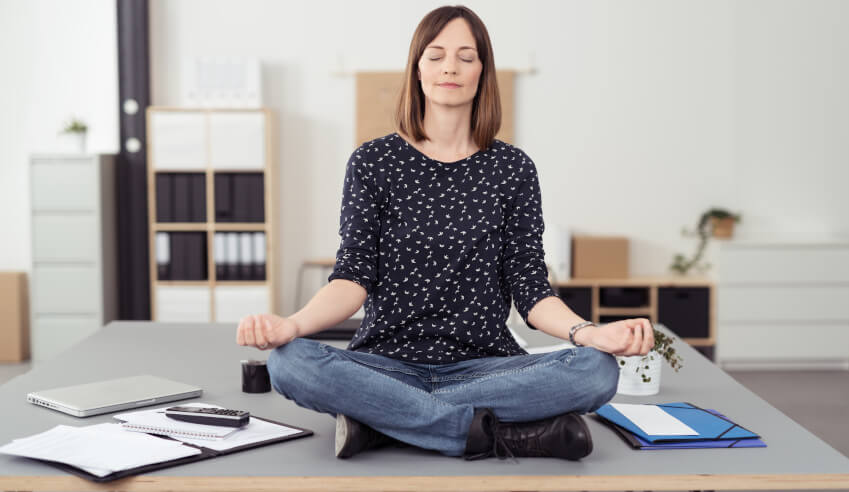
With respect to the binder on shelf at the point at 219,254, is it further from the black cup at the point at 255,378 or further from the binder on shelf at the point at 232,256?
the black cup at the point at 255,378

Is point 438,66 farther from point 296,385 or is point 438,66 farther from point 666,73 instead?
point 666,73

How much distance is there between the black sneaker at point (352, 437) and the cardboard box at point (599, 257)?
364 centimetres

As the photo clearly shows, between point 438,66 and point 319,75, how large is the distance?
11.0 ft

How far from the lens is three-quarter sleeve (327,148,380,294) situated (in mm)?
1825

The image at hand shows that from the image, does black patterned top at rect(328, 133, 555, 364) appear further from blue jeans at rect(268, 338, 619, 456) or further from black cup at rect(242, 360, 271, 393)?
blue jeans at rect(268, 338, 619, 456)

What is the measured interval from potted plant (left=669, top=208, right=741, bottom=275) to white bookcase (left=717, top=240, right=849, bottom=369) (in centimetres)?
34

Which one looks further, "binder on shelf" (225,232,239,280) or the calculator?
"binder on shelf" (225,232,239,280)

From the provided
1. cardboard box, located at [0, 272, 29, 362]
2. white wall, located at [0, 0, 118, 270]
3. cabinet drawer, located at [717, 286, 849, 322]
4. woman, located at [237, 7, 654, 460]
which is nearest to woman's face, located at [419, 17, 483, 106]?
woman, located at [237, 7, 654, 460]

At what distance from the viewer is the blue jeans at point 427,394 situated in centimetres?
148

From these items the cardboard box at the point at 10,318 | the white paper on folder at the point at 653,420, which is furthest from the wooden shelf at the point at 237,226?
the white paper on folder at the point at 653,420

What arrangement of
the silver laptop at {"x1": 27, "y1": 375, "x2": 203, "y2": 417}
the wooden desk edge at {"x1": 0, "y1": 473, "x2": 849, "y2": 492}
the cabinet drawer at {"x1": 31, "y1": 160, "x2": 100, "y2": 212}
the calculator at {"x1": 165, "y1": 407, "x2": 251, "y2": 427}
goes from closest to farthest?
the wooden desk edge at {"x1": 0, "y1": 473, "x2": 849, "y2": 492} < the calculator at {"x1": 165, "y1": 407, "x2": 251, "y2": 427} < the silver laptop at {"x1": 27, "y1": 375, "x2": 203, "y2": 417} < the cabinet drawer at {"x1": 31, "y1": 160, "x2": 100, "y2": 212}

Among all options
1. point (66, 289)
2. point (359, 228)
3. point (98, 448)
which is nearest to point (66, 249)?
point (66, 289)

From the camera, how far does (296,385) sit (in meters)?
1.50

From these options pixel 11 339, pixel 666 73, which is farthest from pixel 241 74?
pixel 666 73
